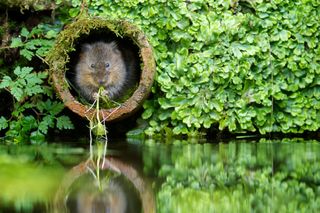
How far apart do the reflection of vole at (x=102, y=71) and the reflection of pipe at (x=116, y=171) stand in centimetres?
129

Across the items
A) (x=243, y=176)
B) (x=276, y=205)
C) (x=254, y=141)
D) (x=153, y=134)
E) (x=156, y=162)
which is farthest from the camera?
(x=153, y=134)

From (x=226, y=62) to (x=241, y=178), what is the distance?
2.13 metres

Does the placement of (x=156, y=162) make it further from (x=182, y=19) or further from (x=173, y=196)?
(x=182, y=19)

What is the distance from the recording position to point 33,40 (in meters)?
5.20

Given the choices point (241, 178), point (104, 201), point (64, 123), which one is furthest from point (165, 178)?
point (64, 123)

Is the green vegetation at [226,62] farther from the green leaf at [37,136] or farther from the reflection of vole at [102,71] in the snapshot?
the reflection of vole at [102,71]

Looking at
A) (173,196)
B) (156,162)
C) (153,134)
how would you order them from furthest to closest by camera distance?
1. (153,134)
2. (156,162)
3. (173,196)

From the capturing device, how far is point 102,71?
5109mm

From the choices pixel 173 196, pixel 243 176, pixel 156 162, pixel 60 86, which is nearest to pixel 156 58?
pixel 60 86

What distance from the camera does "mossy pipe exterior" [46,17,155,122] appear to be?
4.97m

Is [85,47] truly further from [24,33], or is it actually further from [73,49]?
[24,33]

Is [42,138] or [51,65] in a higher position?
[51,65]

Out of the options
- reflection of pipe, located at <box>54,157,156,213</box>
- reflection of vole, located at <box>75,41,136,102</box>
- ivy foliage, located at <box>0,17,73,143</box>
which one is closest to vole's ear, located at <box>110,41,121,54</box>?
reflection of vole, located at <box>75,41,136,102</box>

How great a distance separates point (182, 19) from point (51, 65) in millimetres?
1123
